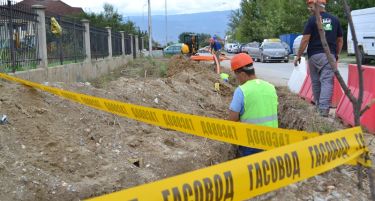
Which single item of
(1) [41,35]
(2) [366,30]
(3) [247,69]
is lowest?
(3) [247,69]

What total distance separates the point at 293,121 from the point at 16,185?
4823 millimetres

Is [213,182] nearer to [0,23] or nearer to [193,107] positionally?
[0,23]

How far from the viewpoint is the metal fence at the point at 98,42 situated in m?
19.1

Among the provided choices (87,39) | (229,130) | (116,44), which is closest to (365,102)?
(229,130)

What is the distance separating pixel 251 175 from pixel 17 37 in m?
8.29

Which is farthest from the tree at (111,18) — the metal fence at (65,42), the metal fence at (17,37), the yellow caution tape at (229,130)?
the yellow caution tape at (229,130)

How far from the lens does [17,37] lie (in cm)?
988

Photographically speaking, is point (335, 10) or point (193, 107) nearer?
point (193, 107)

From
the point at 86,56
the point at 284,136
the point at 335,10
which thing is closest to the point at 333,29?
the point at 284,136

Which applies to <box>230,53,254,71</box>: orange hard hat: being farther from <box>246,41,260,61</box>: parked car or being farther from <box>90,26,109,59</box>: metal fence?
<box>246,41,260,61</box>: parked car

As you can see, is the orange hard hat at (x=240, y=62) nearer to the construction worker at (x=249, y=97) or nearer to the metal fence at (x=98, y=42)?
the construction worker at (x=249, y=97)

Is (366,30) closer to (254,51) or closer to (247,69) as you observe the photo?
(254,51)

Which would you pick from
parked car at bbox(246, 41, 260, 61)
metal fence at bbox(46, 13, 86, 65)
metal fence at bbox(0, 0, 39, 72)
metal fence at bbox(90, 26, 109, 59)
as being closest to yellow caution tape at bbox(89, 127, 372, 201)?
metal fence at bbox(0, 0, 39, 72)

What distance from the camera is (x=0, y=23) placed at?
906 cm
